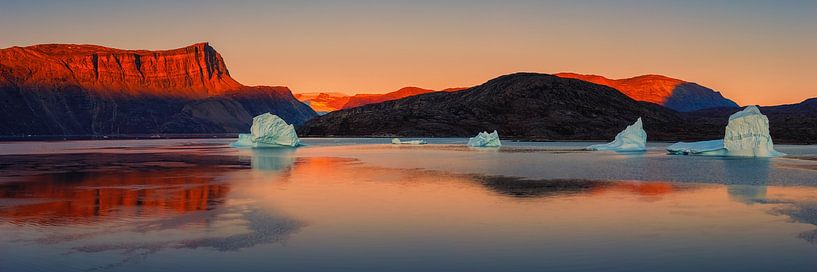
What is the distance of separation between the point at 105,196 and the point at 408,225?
39.7 ft

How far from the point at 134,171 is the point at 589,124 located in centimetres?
17671

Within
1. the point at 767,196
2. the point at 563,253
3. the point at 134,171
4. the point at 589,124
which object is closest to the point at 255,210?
the point at 563,253

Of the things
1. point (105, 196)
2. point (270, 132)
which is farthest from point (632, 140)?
point (105, 196)

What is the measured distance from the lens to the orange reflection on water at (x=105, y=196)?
18.3 m

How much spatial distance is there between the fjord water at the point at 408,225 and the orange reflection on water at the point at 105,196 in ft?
0.21

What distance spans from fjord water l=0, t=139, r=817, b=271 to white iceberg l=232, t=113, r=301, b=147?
45.0m

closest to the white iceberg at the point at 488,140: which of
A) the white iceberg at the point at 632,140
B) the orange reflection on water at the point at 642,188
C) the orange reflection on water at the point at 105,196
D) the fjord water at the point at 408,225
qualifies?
the white iceberg at the point at 632,140

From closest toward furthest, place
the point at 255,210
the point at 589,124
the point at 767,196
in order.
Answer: the point at 255,210, the point at 767,196, the point at 589,124

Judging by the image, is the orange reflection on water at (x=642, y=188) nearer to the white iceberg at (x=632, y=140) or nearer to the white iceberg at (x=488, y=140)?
the white iceberg at (x=632, y=140)

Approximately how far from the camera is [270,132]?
75938 millimetres

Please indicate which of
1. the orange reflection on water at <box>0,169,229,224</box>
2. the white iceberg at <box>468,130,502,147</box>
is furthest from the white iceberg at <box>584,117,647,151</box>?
the orange reflection on water at <box>0,169,229,224</box>

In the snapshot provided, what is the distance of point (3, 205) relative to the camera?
20219 mm

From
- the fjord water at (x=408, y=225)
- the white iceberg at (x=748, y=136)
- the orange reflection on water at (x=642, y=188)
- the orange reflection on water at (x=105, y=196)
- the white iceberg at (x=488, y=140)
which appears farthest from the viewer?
the white iceberg at (x=488, y=140)

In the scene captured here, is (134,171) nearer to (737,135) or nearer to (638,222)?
(638,222)
